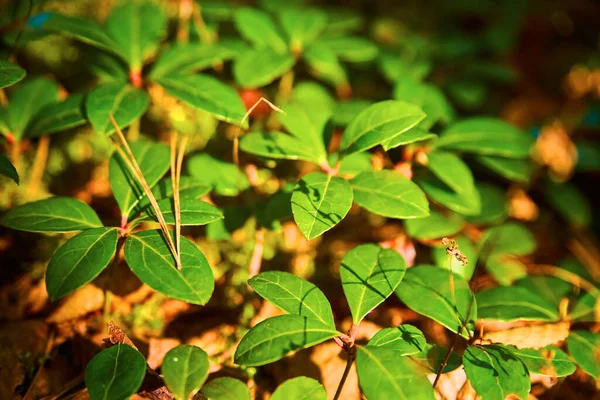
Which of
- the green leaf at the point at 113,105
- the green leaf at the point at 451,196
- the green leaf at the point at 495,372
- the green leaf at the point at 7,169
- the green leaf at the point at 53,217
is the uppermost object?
the green leaf at the point at 113,105

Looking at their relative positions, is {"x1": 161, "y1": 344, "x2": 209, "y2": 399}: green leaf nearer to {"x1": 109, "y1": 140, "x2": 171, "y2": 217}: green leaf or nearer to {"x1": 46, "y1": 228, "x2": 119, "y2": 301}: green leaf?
{"x1": 46, "y1": 228, "x2": 119, "y2": 301}: green leaf

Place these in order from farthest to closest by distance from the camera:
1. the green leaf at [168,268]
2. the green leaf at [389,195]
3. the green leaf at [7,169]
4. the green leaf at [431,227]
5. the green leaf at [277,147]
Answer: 1. the green leaf at [431,227]
2. the green leaf at [277,147]
3. the green leaf at [389,195]
4. the green leaf at [7,169]
5. the green leaf at [168,268]

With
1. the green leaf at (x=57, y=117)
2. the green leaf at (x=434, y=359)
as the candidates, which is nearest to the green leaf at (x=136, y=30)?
the green leaf at (x=57, y=117)

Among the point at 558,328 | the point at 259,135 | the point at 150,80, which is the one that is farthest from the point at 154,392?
the point at 558,328

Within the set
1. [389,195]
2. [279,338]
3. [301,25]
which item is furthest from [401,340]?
[301,25]

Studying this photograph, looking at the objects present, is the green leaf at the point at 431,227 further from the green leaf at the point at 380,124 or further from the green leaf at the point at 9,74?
the green leaf at the point at 9,74

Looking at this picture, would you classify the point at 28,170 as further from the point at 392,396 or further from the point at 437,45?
the point at 437,45

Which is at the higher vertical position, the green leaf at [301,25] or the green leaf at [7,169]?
the green leaf at [301,25]

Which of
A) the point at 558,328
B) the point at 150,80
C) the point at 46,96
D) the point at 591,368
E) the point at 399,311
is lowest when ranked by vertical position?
the point at 399,311
